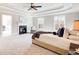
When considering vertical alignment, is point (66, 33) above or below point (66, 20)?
below

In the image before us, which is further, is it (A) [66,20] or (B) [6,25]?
(B) [6,25]

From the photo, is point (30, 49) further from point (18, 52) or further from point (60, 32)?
point (60, 32)

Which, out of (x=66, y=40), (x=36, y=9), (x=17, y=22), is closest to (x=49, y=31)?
(x=66, y=40)

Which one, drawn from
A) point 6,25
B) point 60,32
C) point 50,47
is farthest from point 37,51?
point 6,25

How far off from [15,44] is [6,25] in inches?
20.3

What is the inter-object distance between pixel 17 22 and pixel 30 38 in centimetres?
53

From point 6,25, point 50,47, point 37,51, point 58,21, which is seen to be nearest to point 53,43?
point 50,47

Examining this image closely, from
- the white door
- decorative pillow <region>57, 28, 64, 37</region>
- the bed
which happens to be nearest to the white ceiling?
the white door

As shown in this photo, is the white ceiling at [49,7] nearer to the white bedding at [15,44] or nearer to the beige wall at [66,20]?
the beige wall at [66,20]

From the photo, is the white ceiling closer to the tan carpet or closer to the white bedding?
the white bedding

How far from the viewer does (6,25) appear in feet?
9.04

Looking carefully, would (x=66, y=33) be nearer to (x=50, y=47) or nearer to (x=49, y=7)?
(x=50, y=47)

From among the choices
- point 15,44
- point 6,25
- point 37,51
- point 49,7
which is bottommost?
point 37,51

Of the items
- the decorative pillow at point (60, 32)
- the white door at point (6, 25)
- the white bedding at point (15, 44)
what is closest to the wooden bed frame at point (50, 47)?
the white bedding at point (15, 44)
